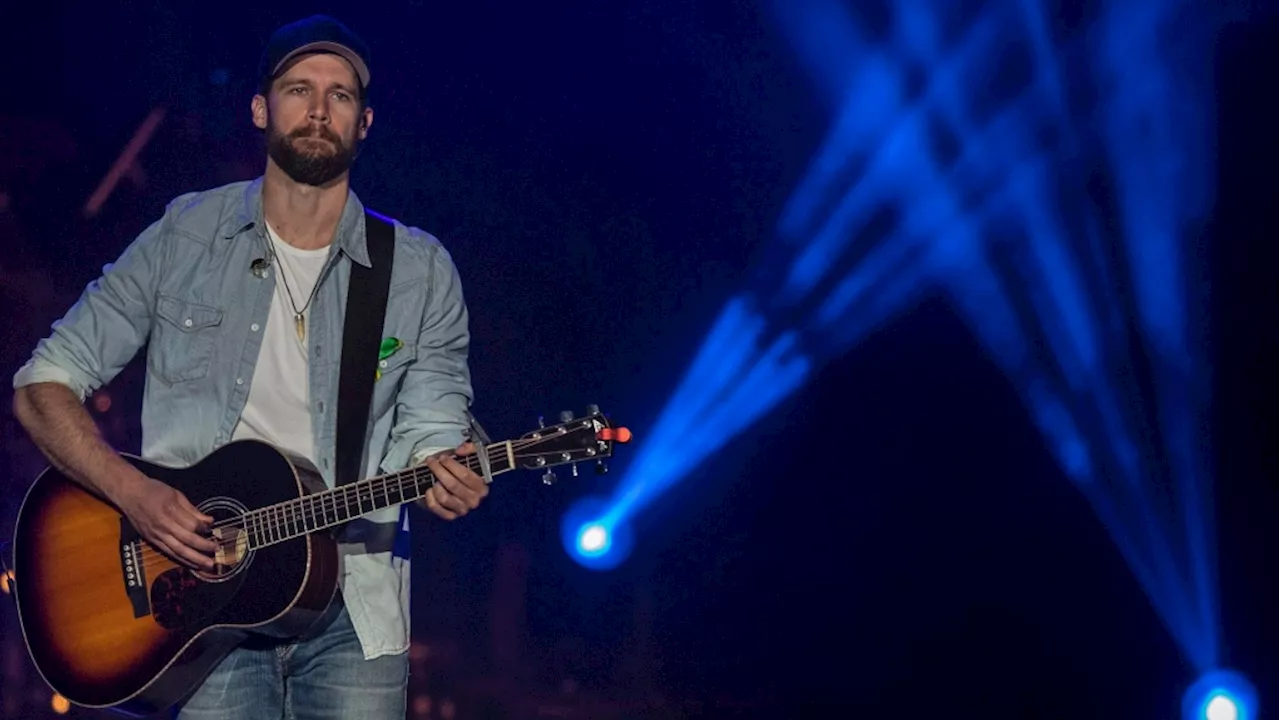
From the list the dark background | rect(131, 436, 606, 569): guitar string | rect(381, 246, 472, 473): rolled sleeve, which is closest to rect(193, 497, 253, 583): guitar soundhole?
rect(131, 436, 606, 569): guitar string

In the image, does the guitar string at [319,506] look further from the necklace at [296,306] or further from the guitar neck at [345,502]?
the necklace at [296,306]

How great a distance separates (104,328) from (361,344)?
2.28ft

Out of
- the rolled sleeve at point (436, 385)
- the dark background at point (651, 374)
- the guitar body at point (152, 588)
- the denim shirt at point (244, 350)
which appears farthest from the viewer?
the dark background at point (651, 374)

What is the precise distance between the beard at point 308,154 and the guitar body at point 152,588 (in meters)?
0.79

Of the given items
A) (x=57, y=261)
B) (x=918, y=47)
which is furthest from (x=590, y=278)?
(x=57, y=261)

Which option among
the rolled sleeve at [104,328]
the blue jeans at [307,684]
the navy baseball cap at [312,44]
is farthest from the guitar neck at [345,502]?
the navy baseball cap at [312,44]

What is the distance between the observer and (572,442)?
3266 millimetres

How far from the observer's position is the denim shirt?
325cm

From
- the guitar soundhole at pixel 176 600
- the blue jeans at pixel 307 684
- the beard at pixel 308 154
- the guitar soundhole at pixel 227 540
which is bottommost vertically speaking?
the blue jeans at pixel 307 684

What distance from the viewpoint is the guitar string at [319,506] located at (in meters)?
3.12

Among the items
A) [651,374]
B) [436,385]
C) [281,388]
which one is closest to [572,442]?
[436,385]

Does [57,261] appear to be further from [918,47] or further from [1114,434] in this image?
[1114,434]

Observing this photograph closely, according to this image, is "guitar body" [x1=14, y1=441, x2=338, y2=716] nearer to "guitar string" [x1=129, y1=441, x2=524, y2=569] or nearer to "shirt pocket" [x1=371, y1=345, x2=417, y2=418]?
"guitar string" [x1=129, y1=441, x2=524, y2=569]

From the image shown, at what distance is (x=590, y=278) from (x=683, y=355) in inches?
28.8
